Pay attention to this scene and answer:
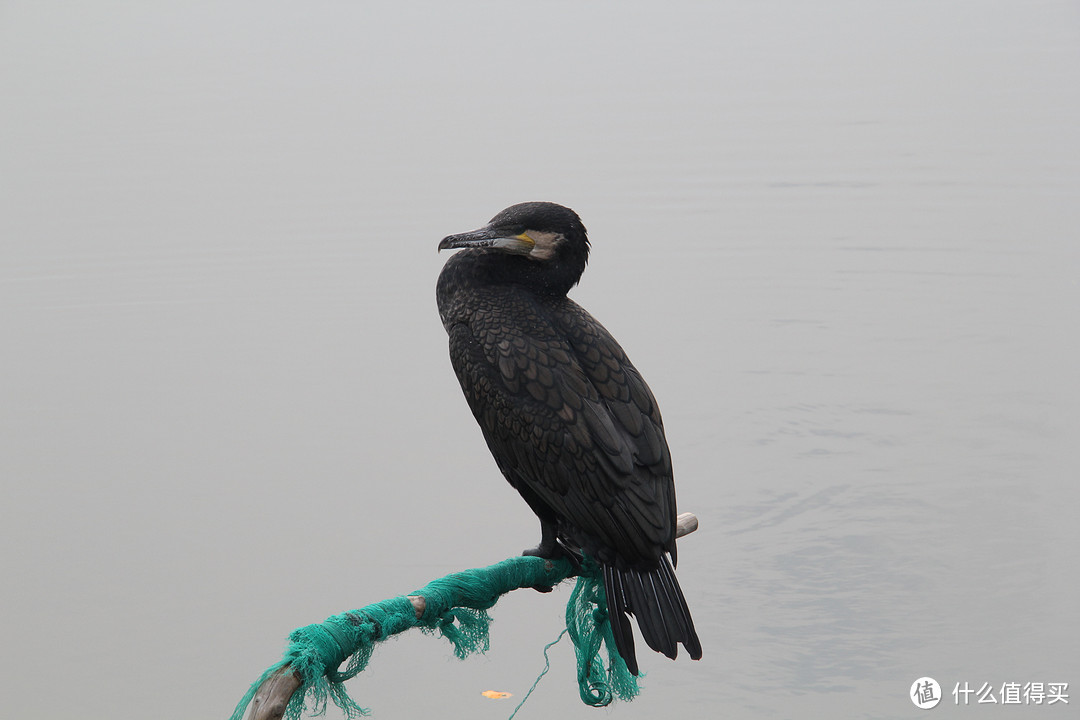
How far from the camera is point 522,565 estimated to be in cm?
174

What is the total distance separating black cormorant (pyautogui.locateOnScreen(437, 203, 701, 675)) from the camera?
5.23 ft

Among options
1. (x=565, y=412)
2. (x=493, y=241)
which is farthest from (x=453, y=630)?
(x=493, y=241)

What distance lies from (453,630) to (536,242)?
2.19 feet

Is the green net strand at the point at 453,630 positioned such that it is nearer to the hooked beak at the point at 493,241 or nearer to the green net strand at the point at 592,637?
the green net strand at the point at 592,637

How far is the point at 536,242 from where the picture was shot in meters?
1.74

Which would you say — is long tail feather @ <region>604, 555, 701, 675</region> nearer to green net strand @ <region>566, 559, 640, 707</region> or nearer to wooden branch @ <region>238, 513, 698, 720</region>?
green net strand @ <region>566, 559, 640, 707</region>

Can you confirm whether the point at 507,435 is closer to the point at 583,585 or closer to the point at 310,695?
the point at 583,585

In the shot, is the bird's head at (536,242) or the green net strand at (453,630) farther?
the bird's head at (536,242)

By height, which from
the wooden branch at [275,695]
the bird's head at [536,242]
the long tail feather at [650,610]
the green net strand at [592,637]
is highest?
the bird's head at [536,242]

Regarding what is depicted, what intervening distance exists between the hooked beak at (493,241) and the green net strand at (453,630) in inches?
20.9

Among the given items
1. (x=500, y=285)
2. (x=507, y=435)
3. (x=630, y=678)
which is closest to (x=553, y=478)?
(x=507, y=435)

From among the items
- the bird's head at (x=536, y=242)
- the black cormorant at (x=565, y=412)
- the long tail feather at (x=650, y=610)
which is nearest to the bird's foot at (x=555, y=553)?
the black cormorant at (x=565, y=412)

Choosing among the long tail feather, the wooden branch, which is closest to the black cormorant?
the long tail feather

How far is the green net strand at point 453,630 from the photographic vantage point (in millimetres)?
1373
